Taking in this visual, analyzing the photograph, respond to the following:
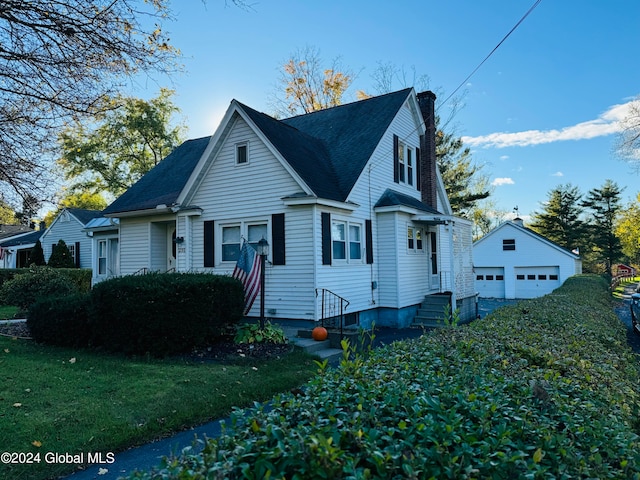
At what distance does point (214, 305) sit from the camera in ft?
27.5

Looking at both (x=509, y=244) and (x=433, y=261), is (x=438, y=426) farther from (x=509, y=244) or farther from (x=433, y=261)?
(x=509, y=244)

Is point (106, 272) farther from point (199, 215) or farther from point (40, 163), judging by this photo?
point (40, 163)

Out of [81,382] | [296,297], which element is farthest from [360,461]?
[296,297]

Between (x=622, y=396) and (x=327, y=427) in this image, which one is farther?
(x=622, y=396)

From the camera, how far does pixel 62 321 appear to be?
8797mm

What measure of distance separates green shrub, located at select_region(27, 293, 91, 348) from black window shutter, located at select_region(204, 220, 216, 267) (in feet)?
12.8

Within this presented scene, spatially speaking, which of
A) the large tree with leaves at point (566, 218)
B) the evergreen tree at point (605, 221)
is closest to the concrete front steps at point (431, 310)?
the large tree with leaves at point (566, 218)

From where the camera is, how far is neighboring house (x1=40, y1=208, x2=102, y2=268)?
88.4ft

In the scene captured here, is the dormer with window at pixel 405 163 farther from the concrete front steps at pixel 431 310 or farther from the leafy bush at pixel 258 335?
the leafy bush at pixel 258 335

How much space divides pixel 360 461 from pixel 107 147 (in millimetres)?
39104

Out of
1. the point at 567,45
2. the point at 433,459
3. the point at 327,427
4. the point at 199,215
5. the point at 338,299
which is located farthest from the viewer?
the point at 199,215

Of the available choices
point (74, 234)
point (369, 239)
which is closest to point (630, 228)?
point (369, 239)

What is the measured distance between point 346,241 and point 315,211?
1782 millimetres

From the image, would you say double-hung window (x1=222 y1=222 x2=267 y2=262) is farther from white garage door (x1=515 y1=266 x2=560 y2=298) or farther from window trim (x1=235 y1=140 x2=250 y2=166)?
white garage door (x1=515 y1=266 x2=560 y2=298)
